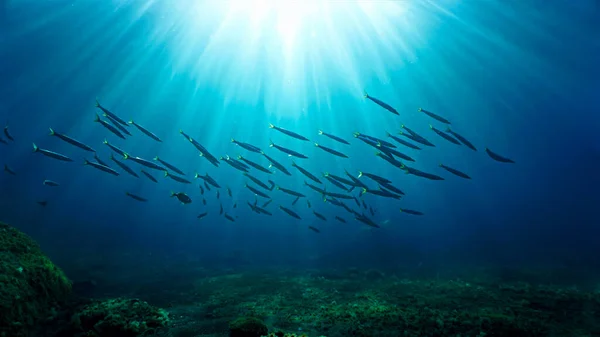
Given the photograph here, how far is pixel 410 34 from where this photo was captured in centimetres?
2733

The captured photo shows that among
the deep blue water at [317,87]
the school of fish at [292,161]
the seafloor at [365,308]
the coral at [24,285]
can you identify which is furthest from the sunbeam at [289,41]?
the coral at [24,285]

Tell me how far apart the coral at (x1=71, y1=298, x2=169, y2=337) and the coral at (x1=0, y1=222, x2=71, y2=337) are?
2.50 ft

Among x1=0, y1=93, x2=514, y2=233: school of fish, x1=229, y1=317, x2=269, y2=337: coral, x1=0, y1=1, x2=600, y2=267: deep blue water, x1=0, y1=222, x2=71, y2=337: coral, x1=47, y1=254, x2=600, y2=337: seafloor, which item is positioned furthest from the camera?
x1=0, y1=1, x2=600, y2=267: deep blue water

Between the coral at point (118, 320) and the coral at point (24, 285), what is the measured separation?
2.50 feet

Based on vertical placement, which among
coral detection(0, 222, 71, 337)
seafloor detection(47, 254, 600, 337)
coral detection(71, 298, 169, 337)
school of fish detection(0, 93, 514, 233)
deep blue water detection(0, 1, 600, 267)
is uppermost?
deep blue water detection(0, 1, 600, 267)

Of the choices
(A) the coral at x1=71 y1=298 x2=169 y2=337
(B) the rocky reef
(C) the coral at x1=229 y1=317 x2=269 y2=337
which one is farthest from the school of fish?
(C) the coral at x1=229 y1=317 x2=269 y2=337

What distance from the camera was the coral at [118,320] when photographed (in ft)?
19.0

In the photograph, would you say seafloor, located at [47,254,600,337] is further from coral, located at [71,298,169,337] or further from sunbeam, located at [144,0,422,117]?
sunbeam, located at [144,0,422,117]

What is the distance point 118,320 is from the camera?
5938 millimetres

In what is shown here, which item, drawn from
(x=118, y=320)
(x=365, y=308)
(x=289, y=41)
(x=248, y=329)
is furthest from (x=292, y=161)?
(x=289, y=41)

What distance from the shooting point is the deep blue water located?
1038 inches

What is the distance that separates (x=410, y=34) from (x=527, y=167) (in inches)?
3119

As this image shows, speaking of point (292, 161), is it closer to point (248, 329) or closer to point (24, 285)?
point (248, 329)

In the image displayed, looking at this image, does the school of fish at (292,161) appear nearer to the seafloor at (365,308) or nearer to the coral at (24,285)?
the coral at (24,285)
